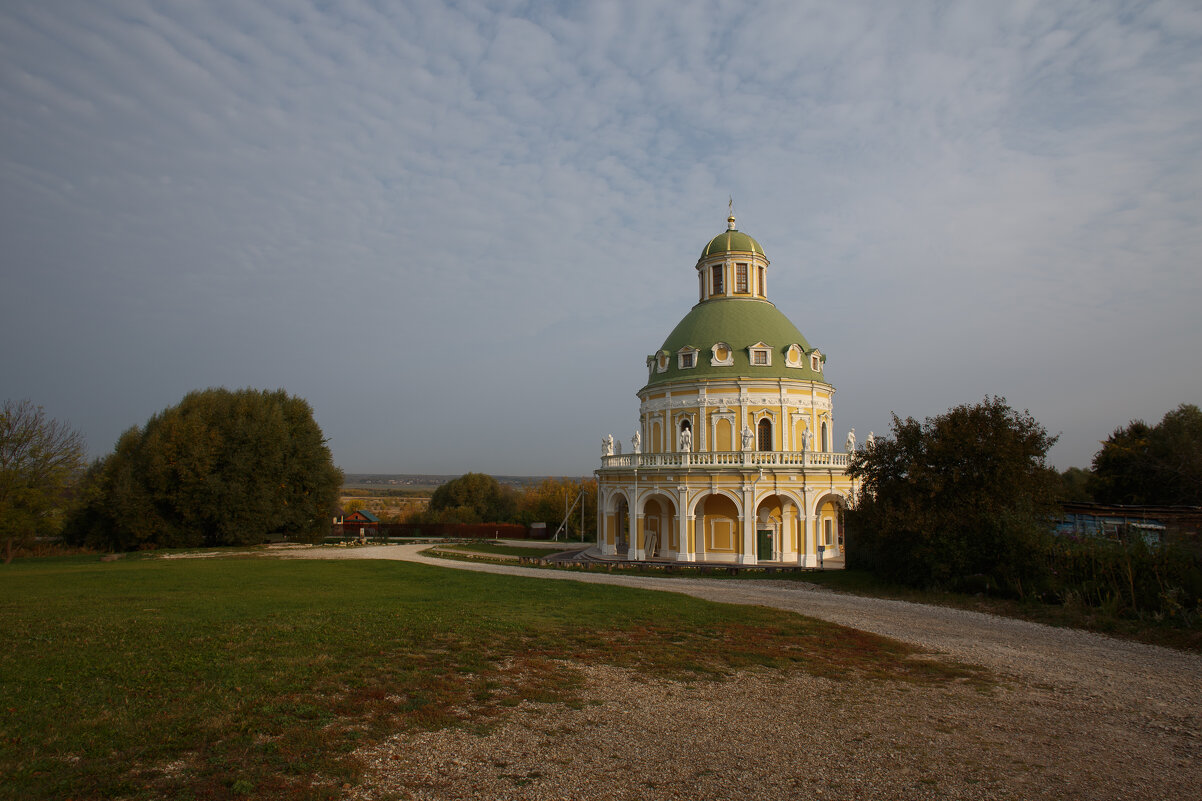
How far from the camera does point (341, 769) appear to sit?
270 inches

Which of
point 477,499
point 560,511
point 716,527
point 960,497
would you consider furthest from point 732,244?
point 477,499

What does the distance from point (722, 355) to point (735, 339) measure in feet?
4.54

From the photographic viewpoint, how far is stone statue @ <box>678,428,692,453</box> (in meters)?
37.5

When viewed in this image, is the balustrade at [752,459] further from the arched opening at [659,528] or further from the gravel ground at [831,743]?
the gravel ground at [831,743]

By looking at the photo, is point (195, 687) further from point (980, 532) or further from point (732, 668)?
point (980, 532)

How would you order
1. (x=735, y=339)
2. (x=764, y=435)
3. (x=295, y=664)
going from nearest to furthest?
(x=295, y=664) < (x=764, y=435) < (x=735, y=339)

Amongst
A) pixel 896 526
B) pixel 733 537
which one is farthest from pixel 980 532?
pixel 733 537

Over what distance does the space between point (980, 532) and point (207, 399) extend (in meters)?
50.0

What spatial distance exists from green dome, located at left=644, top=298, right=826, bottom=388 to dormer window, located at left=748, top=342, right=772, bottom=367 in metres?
0.16

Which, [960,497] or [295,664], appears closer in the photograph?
[295,664]

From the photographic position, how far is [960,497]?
23125 millimetres

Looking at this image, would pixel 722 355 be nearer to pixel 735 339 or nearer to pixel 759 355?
pixel 735 339

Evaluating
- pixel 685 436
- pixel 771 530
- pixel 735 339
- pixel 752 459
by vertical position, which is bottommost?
pixel 771 530

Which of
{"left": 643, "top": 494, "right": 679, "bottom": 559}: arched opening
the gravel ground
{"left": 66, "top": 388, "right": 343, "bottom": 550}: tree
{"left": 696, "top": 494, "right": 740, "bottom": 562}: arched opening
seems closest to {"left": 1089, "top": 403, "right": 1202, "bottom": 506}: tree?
{"left": 696, "top": 494, "right": 740, "bottom": 562}: arched opening
